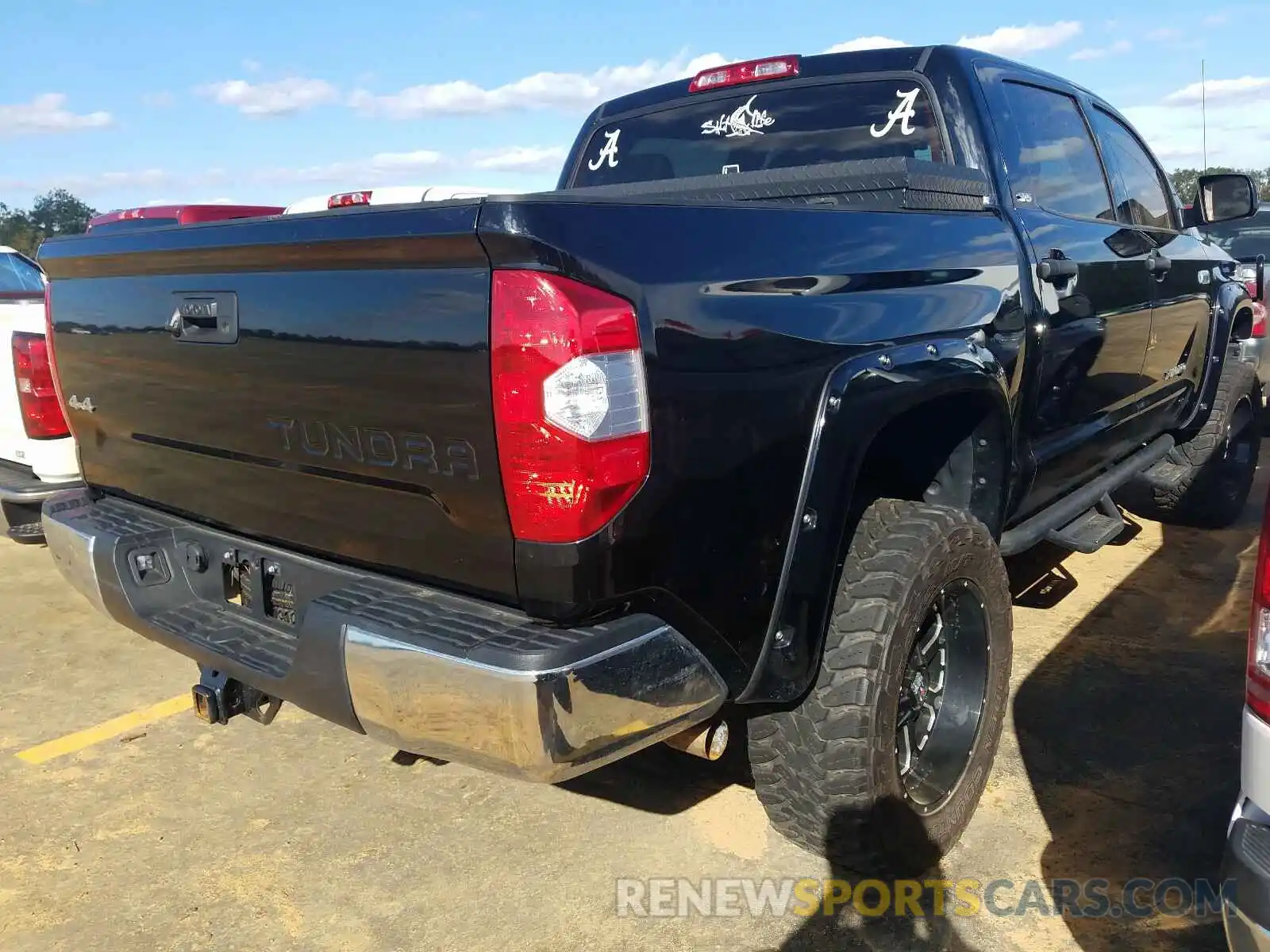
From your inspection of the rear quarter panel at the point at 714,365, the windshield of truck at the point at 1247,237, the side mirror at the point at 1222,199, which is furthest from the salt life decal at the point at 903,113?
the windshield of truck at the point at 1247,237

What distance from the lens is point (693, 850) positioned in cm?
270

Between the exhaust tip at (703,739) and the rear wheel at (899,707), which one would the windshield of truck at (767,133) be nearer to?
the rear wheel at (899,707)

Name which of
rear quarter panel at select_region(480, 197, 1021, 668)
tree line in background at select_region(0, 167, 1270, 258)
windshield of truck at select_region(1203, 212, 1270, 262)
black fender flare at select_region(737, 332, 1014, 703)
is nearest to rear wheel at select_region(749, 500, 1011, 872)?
black fender flare at select_region(737, 332, 1014, 703)

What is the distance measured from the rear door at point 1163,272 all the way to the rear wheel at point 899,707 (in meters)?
1.80

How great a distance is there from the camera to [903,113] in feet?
10.7

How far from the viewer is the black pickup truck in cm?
184

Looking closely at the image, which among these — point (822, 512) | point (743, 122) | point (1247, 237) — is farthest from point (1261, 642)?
point (1247, 237)

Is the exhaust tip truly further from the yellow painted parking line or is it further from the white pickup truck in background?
the white pickup truck in background

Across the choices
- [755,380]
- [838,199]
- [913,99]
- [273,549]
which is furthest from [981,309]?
[273,549]

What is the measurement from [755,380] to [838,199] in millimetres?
953

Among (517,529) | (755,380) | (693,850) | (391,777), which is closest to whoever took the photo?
(517,529)

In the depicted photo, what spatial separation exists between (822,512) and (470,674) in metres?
0.79

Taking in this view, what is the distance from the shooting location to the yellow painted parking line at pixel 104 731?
3.29 m

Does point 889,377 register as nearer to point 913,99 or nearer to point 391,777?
point 913,99
